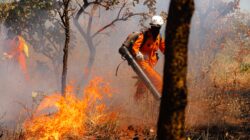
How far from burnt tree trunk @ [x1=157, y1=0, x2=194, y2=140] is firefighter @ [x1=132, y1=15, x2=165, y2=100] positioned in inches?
184

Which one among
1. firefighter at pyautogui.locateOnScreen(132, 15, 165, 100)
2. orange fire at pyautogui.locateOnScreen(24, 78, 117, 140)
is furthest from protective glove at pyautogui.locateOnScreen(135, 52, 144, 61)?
orange fire at pyautogui.locateOnScreen(24, 78, 117, 140)

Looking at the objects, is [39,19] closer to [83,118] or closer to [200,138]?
[83,118]

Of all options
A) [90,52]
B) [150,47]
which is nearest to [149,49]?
[150,47]

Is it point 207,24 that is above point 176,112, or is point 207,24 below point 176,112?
above

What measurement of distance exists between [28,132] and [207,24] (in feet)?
69.4

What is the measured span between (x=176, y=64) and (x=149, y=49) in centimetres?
566

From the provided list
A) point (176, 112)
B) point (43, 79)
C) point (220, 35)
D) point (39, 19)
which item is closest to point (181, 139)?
point (176, 112)

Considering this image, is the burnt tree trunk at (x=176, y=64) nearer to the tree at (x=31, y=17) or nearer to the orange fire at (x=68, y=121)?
the orange fire at (x=68, y=121)

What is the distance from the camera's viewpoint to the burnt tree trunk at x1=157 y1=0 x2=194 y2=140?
2969 mm

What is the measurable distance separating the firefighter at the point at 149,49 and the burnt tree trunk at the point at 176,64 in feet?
15.3

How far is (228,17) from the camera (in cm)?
2800

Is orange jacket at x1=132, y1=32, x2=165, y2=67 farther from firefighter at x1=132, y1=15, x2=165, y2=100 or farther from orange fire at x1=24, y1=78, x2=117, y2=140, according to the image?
orange fire at x1=24, y1=78, x2=117, y2=140

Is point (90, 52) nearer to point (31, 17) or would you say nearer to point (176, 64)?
point (31, 17)

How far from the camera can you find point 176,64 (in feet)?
9.79
